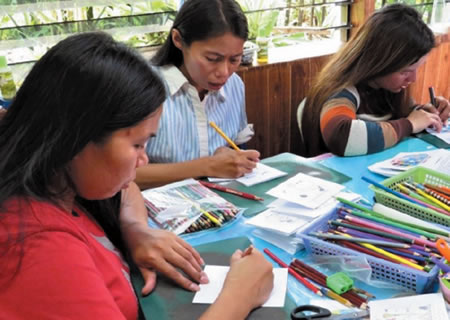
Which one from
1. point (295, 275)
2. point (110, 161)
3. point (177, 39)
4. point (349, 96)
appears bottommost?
point (295, 275)

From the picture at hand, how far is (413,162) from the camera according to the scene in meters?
1.51

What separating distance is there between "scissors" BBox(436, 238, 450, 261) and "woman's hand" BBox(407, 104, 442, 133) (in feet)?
3.02

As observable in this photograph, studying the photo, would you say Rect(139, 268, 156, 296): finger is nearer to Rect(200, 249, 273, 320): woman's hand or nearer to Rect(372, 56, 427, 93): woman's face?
Rect(200, 249, 273, 320): woman's hand

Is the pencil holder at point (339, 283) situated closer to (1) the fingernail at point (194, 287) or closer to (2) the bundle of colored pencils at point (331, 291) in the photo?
(2) the bundle of colored pencils at point (331, 291)

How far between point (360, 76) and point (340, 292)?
3.77 feet

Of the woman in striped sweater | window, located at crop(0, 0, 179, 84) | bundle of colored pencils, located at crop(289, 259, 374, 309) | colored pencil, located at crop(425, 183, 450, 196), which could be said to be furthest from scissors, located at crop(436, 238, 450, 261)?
window, located at crop(0, 0, 179, 84)

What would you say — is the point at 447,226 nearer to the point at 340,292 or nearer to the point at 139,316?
the point at 340,292

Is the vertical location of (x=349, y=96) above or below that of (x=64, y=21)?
below

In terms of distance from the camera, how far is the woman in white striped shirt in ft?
4.91

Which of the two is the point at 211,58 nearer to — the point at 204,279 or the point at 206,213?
the point at 206,213

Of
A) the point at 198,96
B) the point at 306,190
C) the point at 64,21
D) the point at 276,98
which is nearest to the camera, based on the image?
the point at 306,190

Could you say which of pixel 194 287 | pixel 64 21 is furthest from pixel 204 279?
pixel 64 21

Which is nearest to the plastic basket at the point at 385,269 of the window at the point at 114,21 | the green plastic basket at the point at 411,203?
the green plastic basket at the point at 411,203

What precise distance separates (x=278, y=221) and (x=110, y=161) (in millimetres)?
502
